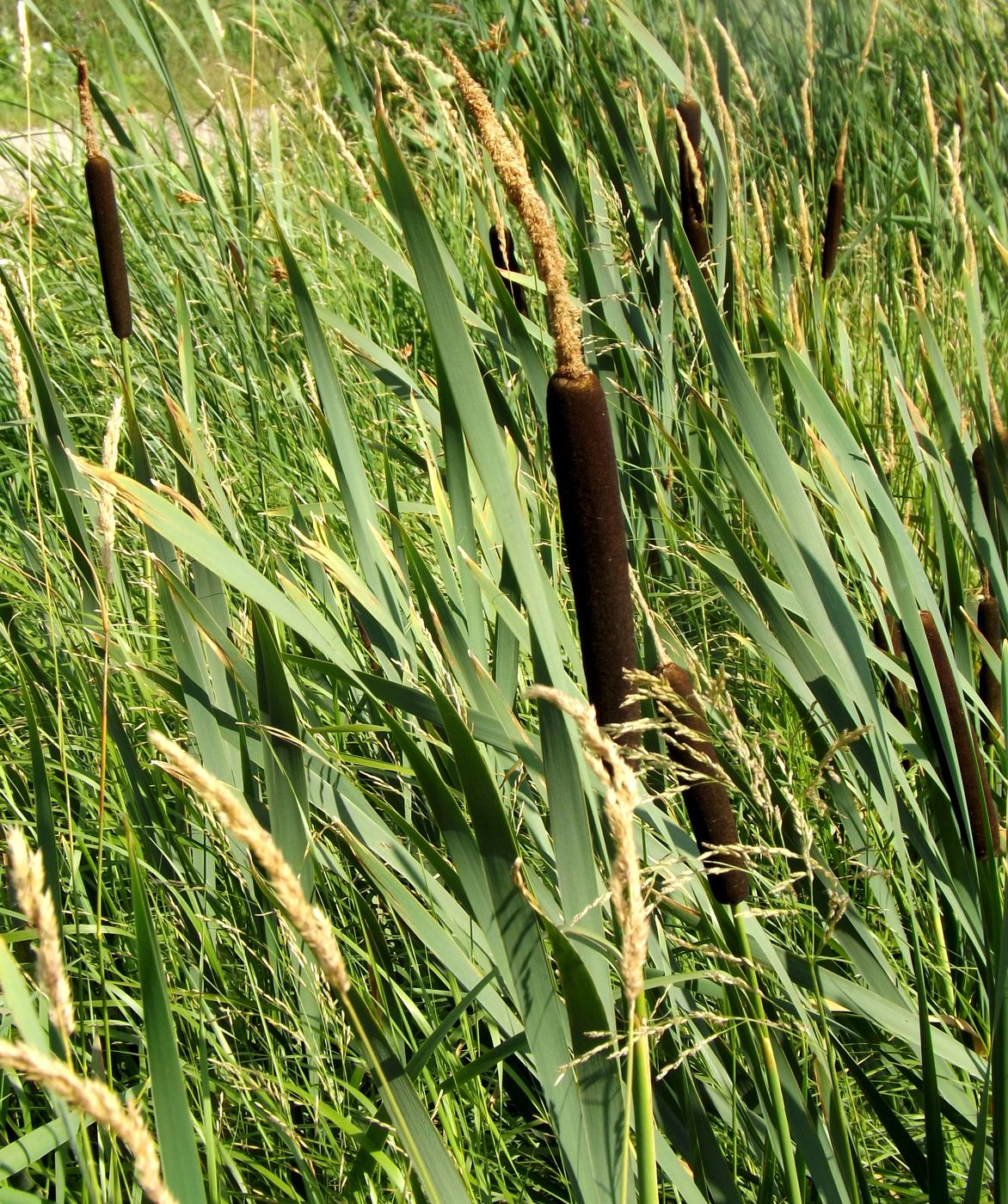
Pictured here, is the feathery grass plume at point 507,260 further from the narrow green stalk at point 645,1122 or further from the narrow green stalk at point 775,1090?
the narrow green stalk at point 645,1122

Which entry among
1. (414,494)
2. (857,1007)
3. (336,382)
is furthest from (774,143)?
(857,1007)

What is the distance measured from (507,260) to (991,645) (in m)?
0.88

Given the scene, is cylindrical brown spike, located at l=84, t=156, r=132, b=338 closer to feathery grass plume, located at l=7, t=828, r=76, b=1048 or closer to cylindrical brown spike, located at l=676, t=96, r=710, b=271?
cylindrical brown spike, located at l=676, t=96, r=710, b=271

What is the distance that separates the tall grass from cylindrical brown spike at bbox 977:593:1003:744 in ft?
0.05

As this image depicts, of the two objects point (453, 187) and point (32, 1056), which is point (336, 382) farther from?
point (453, 187)

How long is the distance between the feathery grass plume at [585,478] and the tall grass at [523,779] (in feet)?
0.06

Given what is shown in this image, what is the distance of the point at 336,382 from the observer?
112 centimetres

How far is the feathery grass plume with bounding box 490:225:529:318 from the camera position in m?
1.66

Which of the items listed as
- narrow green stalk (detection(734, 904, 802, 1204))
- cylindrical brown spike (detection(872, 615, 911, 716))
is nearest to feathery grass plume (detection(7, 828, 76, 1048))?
narrow green stalk (detection(734, 904, 802, 1204))

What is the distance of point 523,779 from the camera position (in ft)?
4.05

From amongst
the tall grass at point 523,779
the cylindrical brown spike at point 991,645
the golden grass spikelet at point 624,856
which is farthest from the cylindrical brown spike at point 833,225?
the golden grass spikelet at point 624,856

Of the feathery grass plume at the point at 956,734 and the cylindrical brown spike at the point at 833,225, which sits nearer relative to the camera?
the feathery grass plume at the point at 956,734

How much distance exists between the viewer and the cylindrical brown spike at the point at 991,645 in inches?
56.4

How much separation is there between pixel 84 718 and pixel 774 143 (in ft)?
10.5
